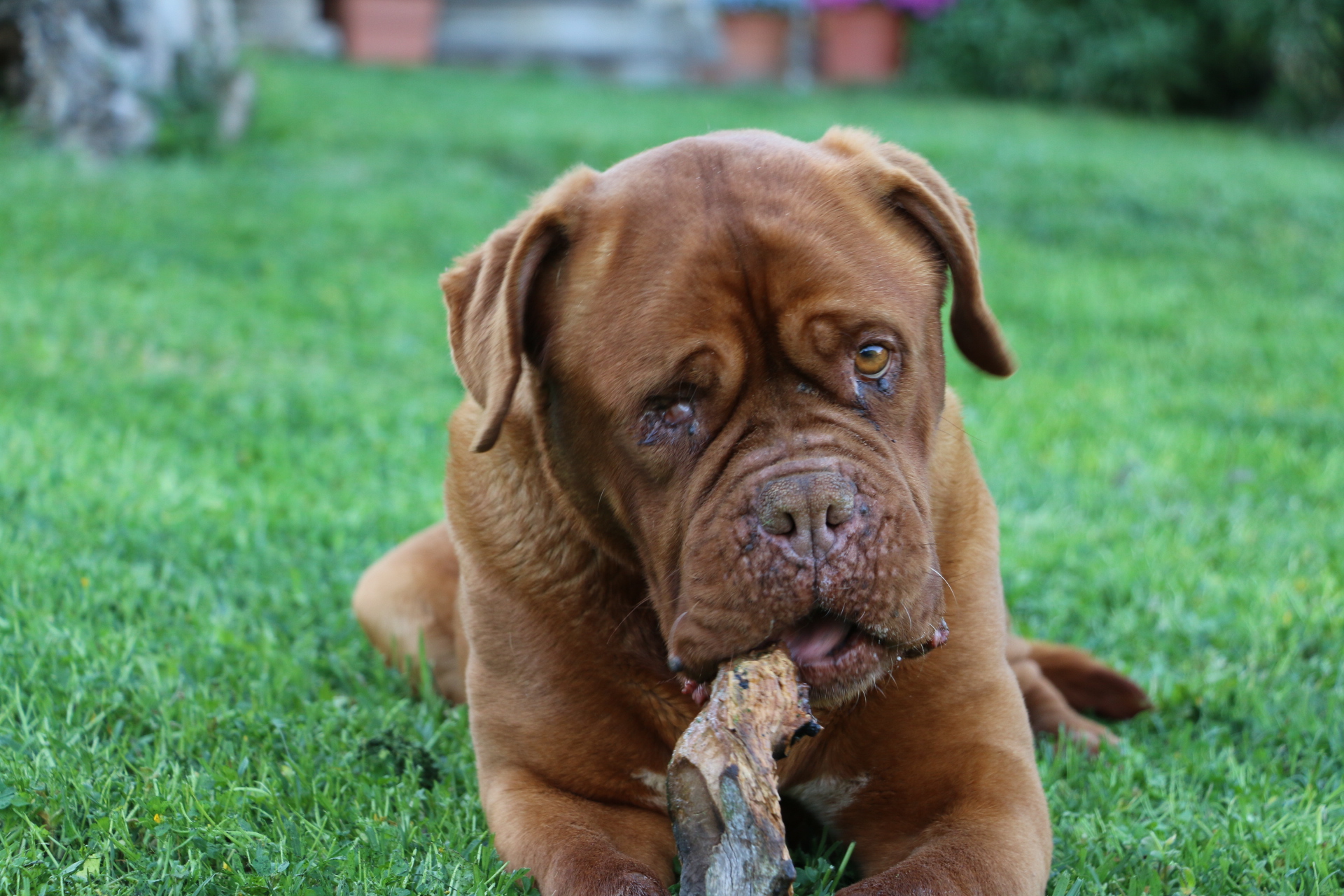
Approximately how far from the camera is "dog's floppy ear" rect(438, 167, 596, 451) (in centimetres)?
280

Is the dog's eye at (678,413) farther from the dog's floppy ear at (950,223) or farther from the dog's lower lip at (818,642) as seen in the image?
the dog's floppy ear at (950,223)

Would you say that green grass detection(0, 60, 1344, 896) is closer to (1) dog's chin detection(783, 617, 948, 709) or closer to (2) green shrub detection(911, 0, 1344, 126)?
(1) dog's chin detection(783, 617, 948, 709)

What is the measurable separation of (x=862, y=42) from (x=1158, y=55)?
4886 mm

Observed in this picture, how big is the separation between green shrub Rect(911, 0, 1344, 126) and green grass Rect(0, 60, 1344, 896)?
220 cm

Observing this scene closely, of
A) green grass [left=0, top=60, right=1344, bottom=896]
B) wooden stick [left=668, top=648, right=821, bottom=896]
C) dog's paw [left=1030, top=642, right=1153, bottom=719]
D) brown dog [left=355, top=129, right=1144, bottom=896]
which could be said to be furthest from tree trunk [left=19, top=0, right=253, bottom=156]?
wooden stick [left=668, top=648, right=821, bottom=896]

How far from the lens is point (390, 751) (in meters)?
3.36

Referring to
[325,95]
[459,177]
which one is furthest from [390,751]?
[325,95]

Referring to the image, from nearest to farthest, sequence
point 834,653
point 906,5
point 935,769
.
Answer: point 834,653 < point 935,769 < point 906,5

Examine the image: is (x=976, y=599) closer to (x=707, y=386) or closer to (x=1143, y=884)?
(x=1143, y=884)

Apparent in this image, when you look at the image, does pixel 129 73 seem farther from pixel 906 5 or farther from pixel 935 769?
pixel 906 5

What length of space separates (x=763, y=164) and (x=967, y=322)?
2.23 feet

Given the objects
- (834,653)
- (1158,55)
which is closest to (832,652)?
(834,653)

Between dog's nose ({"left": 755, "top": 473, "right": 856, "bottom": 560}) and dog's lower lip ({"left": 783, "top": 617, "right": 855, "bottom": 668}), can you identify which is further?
dog's lower lip ({"left": 783, "top": 617, "right": 855, "bottom": 668})

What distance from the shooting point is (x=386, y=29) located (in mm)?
18625
